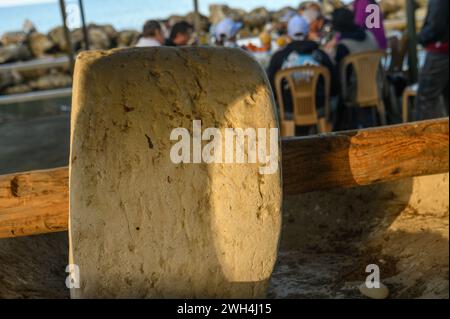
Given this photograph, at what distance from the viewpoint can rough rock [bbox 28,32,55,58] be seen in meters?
16.5

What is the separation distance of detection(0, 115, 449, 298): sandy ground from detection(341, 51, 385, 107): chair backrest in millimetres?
1991

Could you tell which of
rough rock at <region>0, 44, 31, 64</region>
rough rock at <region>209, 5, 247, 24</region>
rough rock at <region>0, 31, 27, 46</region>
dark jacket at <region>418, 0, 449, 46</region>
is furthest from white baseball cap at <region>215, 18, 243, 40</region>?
rough rock at <region>209, 5, 247, 24</region>

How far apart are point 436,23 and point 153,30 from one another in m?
2.38

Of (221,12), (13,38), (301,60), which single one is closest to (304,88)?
(301,60)

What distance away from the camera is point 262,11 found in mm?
19469

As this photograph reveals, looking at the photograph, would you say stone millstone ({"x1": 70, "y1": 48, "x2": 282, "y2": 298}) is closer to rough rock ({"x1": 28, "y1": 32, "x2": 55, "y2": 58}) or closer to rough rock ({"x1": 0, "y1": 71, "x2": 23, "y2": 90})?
rough rock ({"x1": 0, "y1": 71, "x2": 23, "y2": 90})

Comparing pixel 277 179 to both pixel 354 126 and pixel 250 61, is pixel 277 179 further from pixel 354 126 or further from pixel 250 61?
pixel 354 126

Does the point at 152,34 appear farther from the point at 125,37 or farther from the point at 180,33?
the point at 125,37

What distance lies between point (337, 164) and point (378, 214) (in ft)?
3.05

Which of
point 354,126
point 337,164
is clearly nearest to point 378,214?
point 337,164

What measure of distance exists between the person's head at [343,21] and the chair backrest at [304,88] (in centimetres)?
56

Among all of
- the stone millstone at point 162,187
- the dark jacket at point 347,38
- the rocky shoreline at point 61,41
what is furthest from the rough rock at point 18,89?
the stone millstone at point 162,187

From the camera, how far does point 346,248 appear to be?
8.87ft

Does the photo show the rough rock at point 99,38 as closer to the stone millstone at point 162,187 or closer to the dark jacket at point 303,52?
the dark jacket at point 303,52
